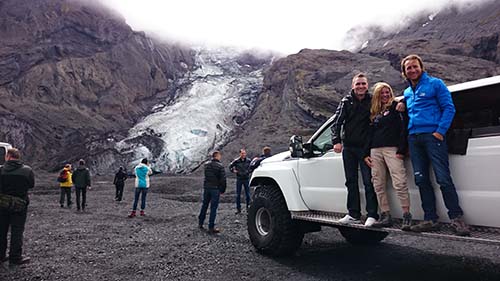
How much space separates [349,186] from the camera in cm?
475

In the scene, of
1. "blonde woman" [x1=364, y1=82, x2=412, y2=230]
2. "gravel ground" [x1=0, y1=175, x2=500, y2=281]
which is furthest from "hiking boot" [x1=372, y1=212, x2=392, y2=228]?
"gravel ground" [x1=0, y1=175, x2=500, y2=281]

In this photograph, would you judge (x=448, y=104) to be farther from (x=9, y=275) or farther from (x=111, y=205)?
(x=111, y=205)

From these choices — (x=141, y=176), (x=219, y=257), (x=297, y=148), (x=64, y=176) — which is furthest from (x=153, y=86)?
(x=297, y=148)

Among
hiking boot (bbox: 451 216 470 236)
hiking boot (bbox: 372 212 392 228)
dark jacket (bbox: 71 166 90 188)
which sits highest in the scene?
hiking boot (bbox: 451 216 470 236)

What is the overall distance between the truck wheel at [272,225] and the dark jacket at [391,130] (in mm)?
2065

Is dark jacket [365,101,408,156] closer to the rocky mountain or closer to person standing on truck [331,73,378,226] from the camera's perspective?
person standing on truck [331,73,378,226]

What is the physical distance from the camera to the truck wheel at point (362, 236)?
678 cm

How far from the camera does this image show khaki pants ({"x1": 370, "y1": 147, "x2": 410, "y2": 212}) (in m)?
4.13

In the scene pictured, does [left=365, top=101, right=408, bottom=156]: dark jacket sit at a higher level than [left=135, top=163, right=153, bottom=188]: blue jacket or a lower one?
higher

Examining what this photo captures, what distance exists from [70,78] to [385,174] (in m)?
56.6

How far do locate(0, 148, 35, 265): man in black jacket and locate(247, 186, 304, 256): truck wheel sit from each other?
12.2ft

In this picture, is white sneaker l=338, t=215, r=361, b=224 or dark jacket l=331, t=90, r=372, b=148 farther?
dark jacket l=331, t=90, r=372, b=148

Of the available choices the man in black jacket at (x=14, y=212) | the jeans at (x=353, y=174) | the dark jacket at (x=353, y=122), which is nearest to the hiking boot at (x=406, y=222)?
the jeans at (x=353, y=174)

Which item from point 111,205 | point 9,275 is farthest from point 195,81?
point 9,275
